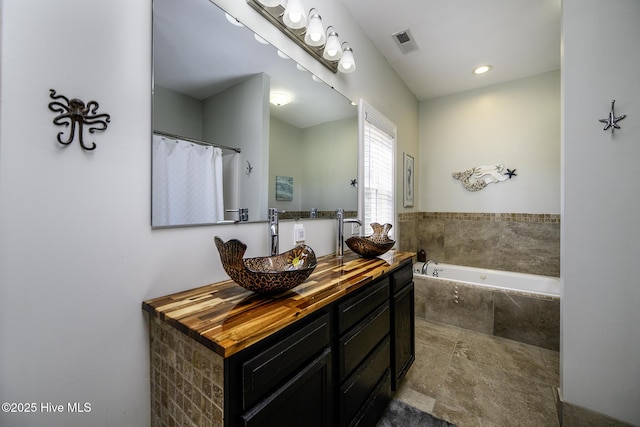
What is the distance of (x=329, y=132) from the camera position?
1.80 metres

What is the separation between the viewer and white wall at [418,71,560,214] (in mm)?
2842

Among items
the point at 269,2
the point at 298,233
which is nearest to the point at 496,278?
the point at 298,233

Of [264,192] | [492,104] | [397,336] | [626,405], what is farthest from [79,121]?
[492,104]

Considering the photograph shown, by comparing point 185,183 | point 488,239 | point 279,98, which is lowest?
point 488,239

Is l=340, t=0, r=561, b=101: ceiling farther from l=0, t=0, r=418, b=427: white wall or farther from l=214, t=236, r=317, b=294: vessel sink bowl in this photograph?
l=214, t=236, r=317, b=294: vessel sink bowl

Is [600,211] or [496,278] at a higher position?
[600,211]

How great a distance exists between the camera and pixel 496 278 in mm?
3016

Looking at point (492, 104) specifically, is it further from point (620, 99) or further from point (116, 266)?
point (116, 266)

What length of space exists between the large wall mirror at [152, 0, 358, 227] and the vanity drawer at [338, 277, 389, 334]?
1.98 feet

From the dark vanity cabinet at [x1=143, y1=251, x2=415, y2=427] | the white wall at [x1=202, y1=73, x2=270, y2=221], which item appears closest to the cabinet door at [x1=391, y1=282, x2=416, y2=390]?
the dark vanity cabinet at [x1=143, y1=251, x2=415, y2=427]

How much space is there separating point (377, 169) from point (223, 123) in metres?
1.61

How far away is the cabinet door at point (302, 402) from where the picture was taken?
2.24ft

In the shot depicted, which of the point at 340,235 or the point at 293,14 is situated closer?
the point at 293,14

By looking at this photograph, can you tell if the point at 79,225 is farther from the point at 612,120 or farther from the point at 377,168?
the point at 612,120
